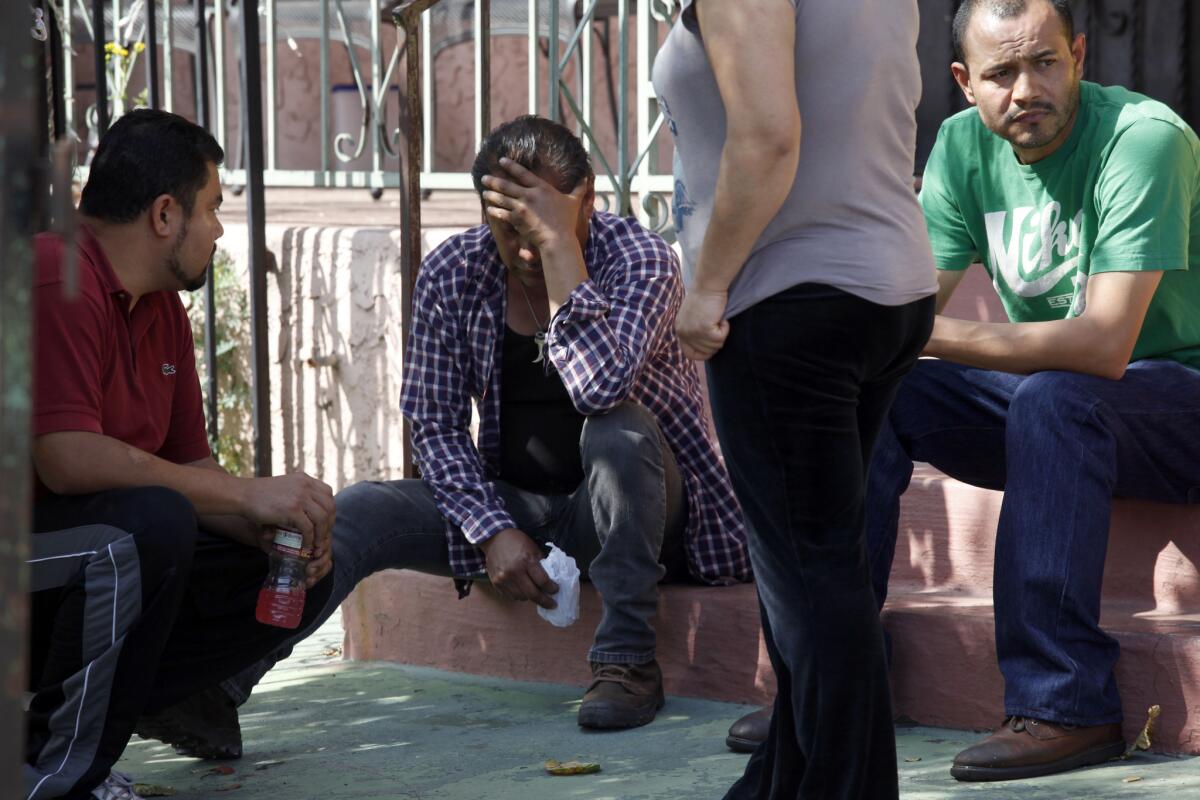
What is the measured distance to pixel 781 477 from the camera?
211 cm

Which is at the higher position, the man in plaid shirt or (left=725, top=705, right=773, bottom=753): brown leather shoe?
the man in plaid shirt

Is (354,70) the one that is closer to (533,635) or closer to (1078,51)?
(533,635)

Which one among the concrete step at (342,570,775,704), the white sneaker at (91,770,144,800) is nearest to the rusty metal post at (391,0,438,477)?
the concrete step at (342,570,775,704)

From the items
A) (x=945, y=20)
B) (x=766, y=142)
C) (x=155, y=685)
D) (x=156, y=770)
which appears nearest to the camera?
(x=766, y=142)

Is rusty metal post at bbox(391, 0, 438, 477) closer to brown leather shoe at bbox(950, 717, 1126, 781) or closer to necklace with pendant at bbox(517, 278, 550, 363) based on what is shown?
necklace with pendant at bbox(517, 278, 550, 363)

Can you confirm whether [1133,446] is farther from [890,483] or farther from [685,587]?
[685,587]

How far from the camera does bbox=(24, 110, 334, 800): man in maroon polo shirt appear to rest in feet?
8.20

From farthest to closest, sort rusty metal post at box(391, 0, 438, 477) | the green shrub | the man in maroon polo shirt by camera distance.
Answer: the green shrub
rusty metal post at box(391, 0, 438, 477)
the man in maroon polo shirt

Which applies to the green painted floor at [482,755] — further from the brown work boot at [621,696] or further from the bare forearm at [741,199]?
the bare forearm at [741,199]

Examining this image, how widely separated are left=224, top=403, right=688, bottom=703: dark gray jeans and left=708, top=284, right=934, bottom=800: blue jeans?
3.04 feet

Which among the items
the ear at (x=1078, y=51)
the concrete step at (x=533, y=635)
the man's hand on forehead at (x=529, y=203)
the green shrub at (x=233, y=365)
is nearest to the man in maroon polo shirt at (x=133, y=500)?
the man's hand on forehead at (x=529, y=203)

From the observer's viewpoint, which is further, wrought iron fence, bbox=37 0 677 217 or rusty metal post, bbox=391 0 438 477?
wrought iron fence, bbox=37 0 677 217

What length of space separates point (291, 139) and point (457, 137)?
2.71 feet

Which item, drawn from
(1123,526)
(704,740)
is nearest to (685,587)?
(704,740)
